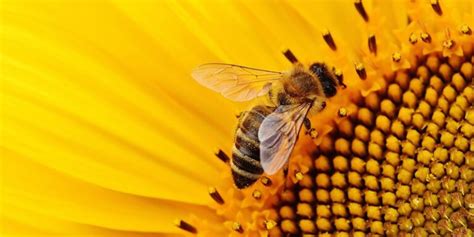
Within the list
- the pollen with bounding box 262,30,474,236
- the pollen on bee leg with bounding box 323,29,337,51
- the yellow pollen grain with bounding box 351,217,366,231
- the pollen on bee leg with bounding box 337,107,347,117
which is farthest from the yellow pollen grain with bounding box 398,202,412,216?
the pollen on bee leg with bounding box 323,29,337,51

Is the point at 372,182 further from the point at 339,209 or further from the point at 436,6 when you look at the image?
the point at 436,6

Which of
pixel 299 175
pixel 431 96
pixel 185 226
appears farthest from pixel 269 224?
pixel 431 96

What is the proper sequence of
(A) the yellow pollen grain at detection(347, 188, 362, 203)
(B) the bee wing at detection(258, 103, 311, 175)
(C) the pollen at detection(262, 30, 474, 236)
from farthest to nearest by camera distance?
(A) the yellow pollen grain at detection(347, 188, 362, 203) → (C) the pollen at detection(262, 30, 474, 236) → (B) the bee wing at detection(258, 103, 311, 175)

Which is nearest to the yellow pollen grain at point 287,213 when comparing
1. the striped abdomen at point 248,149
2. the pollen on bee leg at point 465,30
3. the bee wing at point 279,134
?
the striped abdomen at point 248,149

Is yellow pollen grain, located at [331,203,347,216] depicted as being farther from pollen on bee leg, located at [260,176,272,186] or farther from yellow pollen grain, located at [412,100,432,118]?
yellow pollen grain, located at [412,100,432,118]

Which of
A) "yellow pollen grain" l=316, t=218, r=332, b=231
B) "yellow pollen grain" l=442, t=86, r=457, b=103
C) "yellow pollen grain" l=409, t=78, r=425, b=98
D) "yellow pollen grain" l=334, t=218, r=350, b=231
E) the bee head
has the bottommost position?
"yellow pollen grain" l=334, t=218, r=350, b=231

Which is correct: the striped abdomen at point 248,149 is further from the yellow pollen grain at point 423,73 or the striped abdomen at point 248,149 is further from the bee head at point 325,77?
the yellow pollen grain at point 423,73
